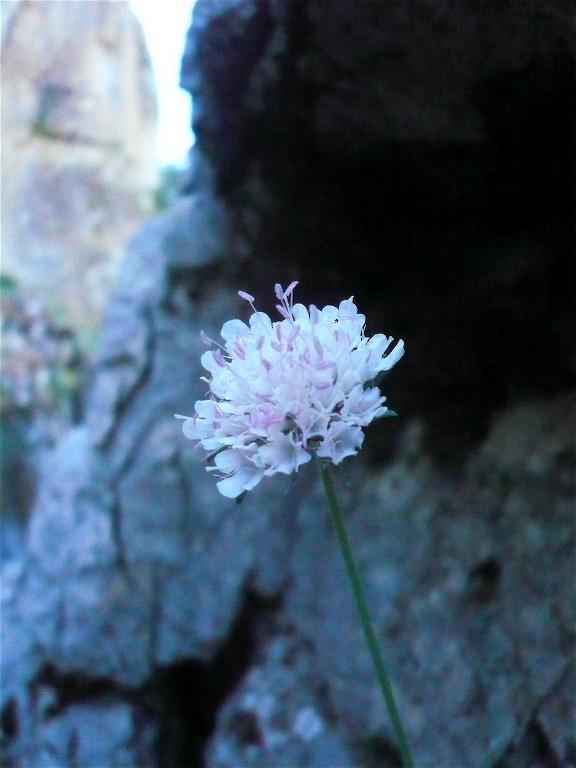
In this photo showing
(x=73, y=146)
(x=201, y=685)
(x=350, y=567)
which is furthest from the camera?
(x=73, y=146)

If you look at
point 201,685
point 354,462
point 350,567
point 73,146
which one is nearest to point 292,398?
point 350,567

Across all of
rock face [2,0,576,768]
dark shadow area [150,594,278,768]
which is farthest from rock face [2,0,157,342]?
dark shadow area [150,594,278,768]

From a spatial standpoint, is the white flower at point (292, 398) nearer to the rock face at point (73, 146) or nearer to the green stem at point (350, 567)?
the green stem at point (350, 567)

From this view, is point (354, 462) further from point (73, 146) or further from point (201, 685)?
point (73, 146)

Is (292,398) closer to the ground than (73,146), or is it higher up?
closer to the ground

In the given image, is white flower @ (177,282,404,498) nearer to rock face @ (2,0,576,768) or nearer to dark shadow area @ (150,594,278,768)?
rock face @ (2,0,576,768)

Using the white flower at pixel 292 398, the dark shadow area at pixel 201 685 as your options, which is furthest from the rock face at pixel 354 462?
the white flower at pixel 292 398
